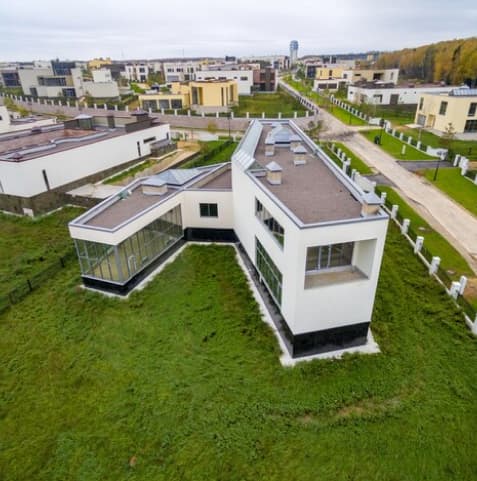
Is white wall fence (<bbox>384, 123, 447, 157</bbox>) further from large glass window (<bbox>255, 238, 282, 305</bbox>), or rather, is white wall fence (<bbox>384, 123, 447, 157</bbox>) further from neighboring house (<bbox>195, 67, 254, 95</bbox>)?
neighboring house (<bbox>195, 67, 254, 95</bbox>)

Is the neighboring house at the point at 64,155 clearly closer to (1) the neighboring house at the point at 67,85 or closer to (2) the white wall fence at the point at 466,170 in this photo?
(2) the white wall fence at the point at 466,170

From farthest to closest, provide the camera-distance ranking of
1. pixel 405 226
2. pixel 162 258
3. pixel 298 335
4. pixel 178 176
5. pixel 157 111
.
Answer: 1. pixel 157 111
2. pixel 178 176
3. pixel 405 226
4. pixel 162 258
5. pixel 298 335

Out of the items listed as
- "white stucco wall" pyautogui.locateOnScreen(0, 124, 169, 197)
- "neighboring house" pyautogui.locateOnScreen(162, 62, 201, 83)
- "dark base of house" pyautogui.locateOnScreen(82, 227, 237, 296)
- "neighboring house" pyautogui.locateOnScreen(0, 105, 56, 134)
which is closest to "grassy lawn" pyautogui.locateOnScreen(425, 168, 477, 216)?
"dark base of house" pyautogui.locateOnScreen(82, 227, 237, 296)

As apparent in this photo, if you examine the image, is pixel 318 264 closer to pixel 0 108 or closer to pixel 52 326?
pixel 52 326

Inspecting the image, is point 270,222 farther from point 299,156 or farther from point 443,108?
point 443,108

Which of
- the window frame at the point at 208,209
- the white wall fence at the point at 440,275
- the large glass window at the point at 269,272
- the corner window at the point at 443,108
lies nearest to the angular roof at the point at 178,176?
the window frame at the point at 208,209

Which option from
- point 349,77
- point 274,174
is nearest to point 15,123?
point 274,174
